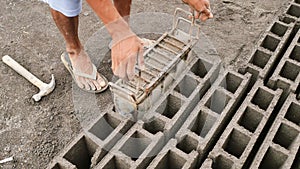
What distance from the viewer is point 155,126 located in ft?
8.30

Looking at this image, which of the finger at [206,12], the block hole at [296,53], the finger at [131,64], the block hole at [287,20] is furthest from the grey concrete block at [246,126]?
the block hole at [287,20]

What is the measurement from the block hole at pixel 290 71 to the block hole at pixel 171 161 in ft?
3.62

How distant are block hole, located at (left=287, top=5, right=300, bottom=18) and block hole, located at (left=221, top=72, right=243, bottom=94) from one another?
1.08m

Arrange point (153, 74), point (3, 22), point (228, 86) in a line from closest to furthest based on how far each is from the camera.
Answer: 1. point (153, 74)
2. point (228, 86)
3. point (3, 22)

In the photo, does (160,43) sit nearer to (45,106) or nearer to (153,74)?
(153,74)

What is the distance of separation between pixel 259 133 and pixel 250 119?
222 millimetres

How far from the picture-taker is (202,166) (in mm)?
2256

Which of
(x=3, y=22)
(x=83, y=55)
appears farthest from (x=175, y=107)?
(x=3, y=22)

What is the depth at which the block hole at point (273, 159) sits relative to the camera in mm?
2289

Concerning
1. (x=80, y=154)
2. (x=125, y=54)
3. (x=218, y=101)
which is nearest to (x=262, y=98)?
(x=218, y=101)

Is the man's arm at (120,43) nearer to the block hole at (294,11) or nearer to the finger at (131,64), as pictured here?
the finger at (131,64)

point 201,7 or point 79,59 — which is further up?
point 201,7

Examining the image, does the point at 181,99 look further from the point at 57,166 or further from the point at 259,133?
the point at 57,166

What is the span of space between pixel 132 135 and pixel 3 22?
2.00m
